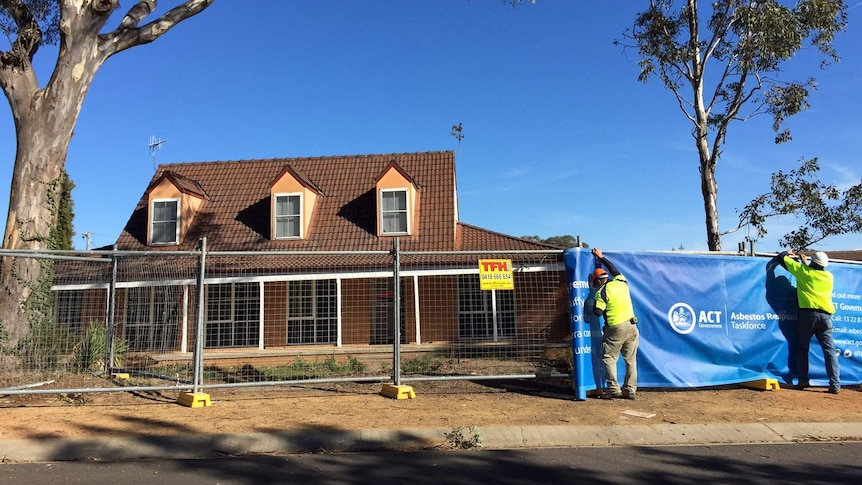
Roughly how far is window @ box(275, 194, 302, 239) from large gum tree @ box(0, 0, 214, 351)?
742cm

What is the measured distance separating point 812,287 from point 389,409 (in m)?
Answer: 6.33

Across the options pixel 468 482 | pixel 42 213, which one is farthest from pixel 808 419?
pixel 42 213

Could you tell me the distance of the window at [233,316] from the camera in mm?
13883

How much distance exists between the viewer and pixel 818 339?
26.1 ft

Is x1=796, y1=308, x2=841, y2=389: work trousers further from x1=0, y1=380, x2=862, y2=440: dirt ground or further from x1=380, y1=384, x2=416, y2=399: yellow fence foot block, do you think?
x1=380, y1=384, x2=416, y2=399: yellow fence foot block

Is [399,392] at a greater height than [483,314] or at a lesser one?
lesser

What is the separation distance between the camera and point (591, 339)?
24.4 ft

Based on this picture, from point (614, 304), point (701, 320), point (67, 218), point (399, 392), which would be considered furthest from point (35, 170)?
point (67, 218)

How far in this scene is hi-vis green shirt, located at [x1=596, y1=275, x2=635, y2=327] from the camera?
23.6 ft

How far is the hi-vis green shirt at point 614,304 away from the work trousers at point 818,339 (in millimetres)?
2812

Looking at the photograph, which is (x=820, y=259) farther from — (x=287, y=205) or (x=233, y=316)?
(x=287, y=205)

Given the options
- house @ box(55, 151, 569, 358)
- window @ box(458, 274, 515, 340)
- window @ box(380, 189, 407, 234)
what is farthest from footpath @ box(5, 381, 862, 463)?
window @ box(380, 189, 407, 234)

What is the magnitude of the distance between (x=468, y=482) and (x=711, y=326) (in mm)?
5136

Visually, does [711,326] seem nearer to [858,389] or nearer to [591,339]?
[591,339]
